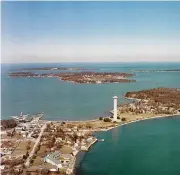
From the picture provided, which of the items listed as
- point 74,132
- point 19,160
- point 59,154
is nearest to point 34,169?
point 19,160

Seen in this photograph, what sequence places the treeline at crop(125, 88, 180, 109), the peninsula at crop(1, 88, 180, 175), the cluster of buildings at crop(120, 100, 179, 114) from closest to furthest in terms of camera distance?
the peninsula at crop(1, 88, 180, 175) → the cluster of buildings at crop(120, 100, 179, 114) → the treeline at crop(125, 88, 180, 109)

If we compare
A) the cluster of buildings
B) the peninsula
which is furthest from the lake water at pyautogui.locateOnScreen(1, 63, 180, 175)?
the cluster of buildings

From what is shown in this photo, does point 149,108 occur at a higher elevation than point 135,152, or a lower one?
higher

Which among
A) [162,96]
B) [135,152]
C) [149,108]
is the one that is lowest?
[135,152]

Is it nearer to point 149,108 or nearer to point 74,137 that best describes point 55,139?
point 74,137

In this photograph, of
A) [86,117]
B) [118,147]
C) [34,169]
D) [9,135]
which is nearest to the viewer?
[34,169]

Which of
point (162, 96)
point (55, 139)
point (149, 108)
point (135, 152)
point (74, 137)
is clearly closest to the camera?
point (135, 152)

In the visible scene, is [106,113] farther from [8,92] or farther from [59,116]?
[8,92]

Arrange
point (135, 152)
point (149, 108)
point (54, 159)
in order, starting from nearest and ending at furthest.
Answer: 1. point (54, 159)
2. point (135, 152)
3. point (149, 108)

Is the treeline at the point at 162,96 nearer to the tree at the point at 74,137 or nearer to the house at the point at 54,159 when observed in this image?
the tree at the point at 74,137

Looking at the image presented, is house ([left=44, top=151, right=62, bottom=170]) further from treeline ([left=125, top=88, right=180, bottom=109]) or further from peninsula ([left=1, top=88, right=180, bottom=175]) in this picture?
treeline ([left=125, top=88, right=180, bottom=109])

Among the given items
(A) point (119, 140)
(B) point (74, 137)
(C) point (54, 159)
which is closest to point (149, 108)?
(A) point (119, 140)
